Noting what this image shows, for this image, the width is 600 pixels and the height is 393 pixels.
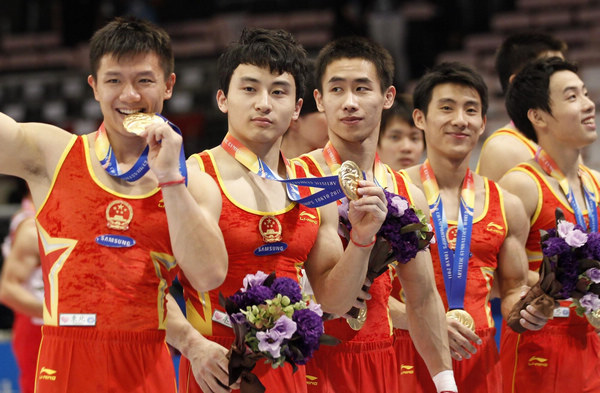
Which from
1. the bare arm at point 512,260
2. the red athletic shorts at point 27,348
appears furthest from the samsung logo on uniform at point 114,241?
the red athletic shorts at point 27,348

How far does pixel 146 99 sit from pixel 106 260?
68cm

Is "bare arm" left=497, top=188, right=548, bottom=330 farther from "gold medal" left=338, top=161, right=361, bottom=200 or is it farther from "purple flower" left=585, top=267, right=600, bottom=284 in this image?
"gold medal" left=338, top=161, right=361, bottom=200

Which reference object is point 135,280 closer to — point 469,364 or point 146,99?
point 146,99

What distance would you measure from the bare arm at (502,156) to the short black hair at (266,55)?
226cm

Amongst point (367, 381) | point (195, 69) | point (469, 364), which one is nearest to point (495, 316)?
point (469, 364)

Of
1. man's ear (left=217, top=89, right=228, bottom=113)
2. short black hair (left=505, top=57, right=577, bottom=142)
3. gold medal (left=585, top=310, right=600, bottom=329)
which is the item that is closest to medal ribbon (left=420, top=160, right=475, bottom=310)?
gold medal (left=585, top=310, right=600, bottom=329)

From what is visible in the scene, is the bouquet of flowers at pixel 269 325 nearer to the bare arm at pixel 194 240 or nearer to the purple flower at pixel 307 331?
the purple flower at pixel 307 331

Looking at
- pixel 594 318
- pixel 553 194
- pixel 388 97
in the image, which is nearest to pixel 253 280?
pixel 388 97

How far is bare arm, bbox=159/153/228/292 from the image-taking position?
3494 millimetres

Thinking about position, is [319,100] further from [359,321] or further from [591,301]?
[591,301]

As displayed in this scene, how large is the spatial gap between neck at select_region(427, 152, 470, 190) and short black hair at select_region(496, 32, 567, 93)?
1.71 m

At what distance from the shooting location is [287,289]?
3486 millimetres

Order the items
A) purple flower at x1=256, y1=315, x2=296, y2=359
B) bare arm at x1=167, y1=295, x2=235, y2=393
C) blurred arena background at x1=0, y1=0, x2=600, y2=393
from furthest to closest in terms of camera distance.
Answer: blurred arena background at x1=0, y1=0, x2=600, y2=393
bare arm at x1=167, y1=295, x2=235, y2=393
purple flower at x1=256, y1=315, x2=296, y2=359

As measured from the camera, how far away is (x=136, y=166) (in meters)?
3.79
